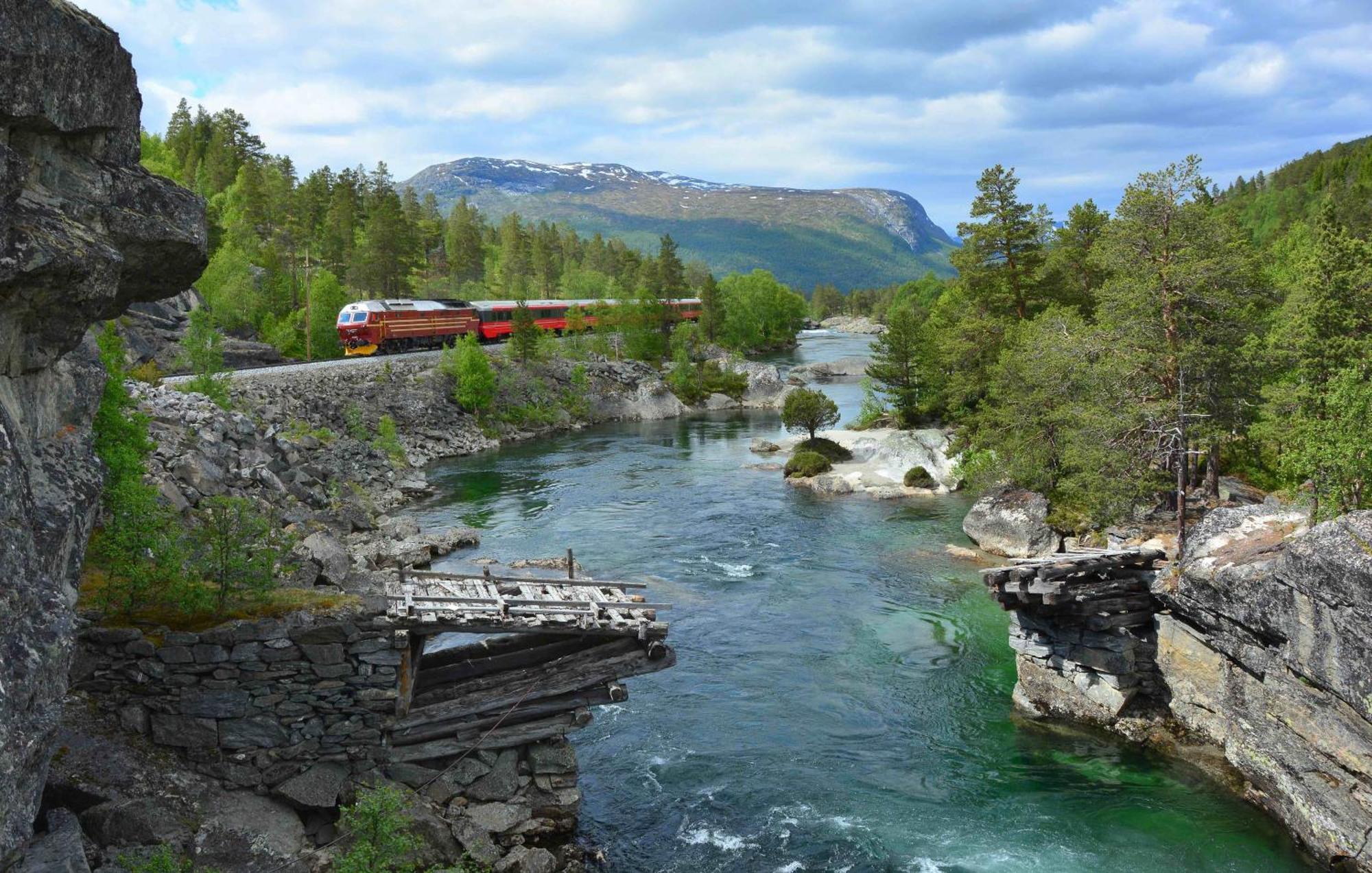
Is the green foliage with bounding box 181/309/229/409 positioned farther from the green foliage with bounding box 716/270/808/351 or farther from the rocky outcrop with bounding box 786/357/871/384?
the green foliage with bounding box 716/270/808/351

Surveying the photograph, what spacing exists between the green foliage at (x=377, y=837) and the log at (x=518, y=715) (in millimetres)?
1686

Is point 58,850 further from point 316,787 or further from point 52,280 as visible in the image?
point 52,280

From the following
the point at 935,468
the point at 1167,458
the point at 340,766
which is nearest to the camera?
the point at 340,766

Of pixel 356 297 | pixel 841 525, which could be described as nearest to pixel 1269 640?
pixel 841 525

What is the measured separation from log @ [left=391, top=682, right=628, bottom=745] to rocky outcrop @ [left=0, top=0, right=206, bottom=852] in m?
6.32

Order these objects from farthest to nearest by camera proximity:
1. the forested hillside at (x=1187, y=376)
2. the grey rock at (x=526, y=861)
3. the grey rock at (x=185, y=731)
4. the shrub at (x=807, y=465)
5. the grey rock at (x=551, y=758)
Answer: the shrub at (x=807, y=465) → the forested hillside at (x=1187, y=376) → the grey rock at (x=551, y=758) → the grey rock at (x=526, y=861) → the grey rock at (x=185, y=731)

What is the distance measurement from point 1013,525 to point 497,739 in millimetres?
25741

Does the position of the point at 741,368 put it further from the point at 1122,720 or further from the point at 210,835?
the point at 210,835

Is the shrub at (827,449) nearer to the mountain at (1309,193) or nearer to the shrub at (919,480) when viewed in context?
the shrub at (919,480)

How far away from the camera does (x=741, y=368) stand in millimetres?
95875

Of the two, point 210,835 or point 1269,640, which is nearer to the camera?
point 210,835

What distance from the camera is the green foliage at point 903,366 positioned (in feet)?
205

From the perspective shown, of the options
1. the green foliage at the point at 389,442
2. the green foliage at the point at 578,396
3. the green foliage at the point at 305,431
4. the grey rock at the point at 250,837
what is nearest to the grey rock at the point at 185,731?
the grey rock at the point at 250,837

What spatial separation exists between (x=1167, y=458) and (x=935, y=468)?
20.9m
